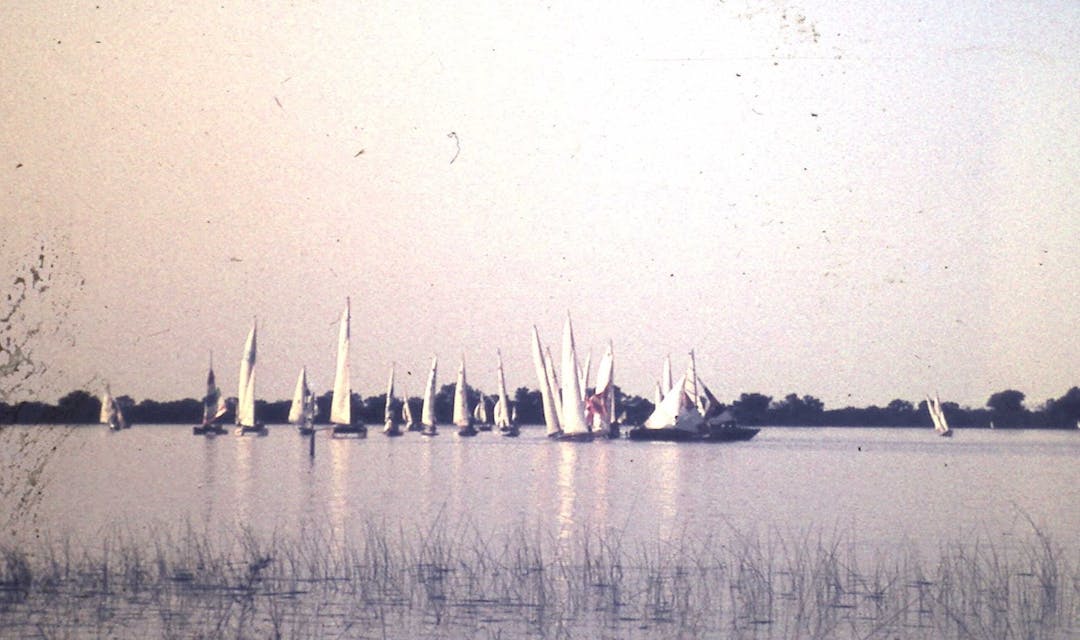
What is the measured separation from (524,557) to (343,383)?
47100mm

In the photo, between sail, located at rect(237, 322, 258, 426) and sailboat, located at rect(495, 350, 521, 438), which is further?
sailboat, located at rect(495, 350, 521, 438)

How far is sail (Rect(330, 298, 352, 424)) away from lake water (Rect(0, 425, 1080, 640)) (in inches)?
452

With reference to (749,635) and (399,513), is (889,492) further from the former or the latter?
(749,635)

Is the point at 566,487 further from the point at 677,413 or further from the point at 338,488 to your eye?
the point at 677,413

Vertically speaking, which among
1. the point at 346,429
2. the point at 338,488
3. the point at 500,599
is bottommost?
the point at 500,599

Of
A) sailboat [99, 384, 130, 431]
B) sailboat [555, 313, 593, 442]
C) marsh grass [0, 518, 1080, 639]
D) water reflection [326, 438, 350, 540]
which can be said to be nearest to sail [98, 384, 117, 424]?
sailboat [99, 384, 130, 431]

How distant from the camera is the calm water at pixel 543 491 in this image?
28.4 m

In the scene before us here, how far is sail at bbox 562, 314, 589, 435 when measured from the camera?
74.7 meters

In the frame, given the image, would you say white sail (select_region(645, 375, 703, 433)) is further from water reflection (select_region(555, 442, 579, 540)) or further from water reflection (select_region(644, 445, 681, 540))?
water reflection (select_region(555, 442, 579, 540))

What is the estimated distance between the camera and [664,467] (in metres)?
64.6

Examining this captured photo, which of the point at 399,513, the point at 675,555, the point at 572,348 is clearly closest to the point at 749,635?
the point at 675,555

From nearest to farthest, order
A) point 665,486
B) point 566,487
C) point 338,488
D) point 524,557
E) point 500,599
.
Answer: point 500,599 → point 524,557 → point 338,488 → point 566,487 → point 665,486

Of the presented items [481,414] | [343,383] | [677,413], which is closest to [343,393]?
[343,383]

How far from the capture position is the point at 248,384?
71062mm
